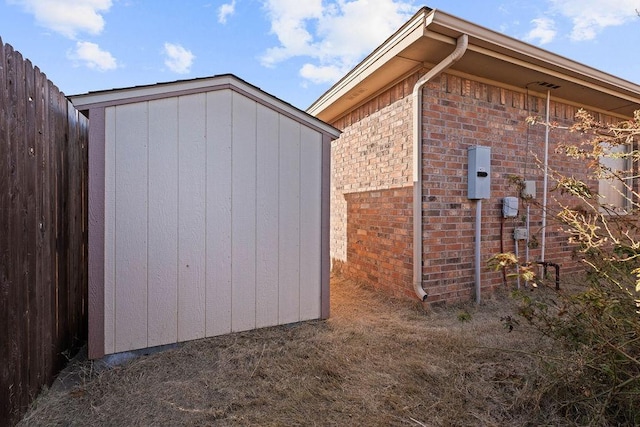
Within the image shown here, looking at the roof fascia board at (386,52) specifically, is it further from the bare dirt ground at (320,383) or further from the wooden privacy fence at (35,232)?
the wooden privacy fence at (35,232)

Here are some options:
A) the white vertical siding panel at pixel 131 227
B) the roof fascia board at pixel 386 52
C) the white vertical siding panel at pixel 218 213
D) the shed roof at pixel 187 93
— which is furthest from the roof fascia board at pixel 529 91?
the white vertical siding panel at pixel 131 227

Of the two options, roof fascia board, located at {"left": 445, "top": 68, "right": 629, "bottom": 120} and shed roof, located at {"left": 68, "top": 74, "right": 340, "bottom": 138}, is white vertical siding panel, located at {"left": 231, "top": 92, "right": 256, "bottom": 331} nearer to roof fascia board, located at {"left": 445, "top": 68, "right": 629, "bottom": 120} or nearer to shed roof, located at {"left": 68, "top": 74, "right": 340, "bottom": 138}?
shed roof, located at {"left": 68, "top": 74, "right": 340, "bottom": 138}

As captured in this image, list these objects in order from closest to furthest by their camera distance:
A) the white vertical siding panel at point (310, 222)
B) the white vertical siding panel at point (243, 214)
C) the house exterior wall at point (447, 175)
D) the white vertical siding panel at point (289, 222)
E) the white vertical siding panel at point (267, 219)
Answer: the white vertical siding panel at point (243, 214), the white vertical siding panel at point (267, 219), the white vertical siding panel at point (289, 222), the white vertical siding panel at point (310, 222), the house exterior wall at point (447, 175)

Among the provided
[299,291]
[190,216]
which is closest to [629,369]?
[299,291]

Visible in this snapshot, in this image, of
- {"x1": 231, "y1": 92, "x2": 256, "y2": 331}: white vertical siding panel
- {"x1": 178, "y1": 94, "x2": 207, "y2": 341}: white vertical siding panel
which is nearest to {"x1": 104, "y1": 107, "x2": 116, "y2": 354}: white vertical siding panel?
{"x1": 178, "y1": 94, "x2": 207, "y2": 341}: white vertical siding panel

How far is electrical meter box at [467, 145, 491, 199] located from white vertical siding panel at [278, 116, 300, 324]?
7.25 ft

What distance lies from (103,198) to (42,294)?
77 centimetres

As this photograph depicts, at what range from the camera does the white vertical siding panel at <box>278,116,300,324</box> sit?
3107mm

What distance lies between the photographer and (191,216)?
2713 mm

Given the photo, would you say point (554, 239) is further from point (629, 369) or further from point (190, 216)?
point (190, 216)

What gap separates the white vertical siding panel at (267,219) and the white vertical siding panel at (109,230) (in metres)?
1.14

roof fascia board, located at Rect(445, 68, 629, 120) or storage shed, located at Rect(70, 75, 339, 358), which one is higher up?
roof fascia board, located at Rect(445, 68, 629, 120)

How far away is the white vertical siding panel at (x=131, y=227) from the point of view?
249 centimetres

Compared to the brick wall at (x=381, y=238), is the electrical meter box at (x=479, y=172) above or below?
above
